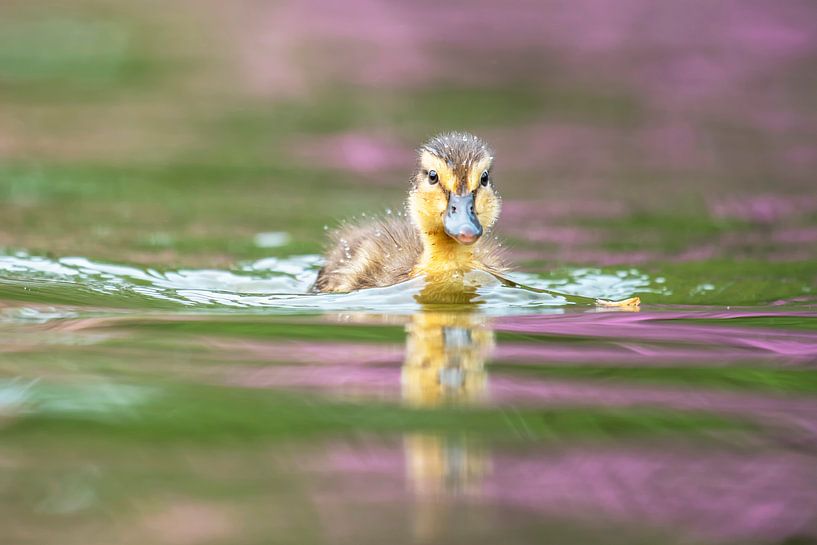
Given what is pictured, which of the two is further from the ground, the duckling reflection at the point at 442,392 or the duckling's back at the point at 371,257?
the duckling's back at the point at 371,257

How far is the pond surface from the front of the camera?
2.80 meters

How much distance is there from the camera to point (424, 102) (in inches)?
465

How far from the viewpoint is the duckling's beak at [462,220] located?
16.8ft

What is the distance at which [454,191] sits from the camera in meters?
5.40

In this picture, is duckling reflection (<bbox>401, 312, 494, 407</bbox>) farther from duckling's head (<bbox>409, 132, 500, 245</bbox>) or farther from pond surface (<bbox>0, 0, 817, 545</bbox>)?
duckling's head (<bbox>409, 132, 500, 245</bbox>)

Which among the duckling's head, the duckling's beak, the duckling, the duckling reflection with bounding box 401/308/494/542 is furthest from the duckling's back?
the duckling reflection with bounding box 401/308/494/542

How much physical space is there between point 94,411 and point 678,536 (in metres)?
1.61

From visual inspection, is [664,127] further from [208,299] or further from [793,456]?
[793,456]

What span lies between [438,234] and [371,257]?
0.39m

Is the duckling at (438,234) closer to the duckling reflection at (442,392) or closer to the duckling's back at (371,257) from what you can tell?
the duckling's back at (371,257)

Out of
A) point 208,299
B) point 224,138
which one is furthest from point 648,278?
point 224,138

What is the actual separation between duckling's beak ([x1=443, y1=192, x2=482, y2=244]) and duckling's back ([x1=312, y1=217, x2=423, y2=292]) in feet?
1.39

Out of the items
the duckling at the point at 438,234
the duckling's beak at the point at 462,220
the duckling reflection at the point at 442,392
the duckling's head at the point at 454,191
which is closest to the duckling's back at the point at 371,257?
the duckling at the point at 438,234

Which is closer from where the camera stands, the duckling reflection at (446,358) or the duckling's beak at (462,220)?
the duckling reflection at (446,358)
